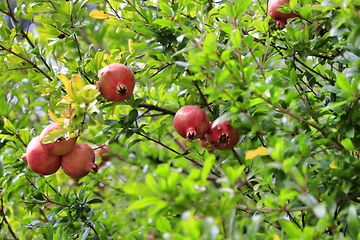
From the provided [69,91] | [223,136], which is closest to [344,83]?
[223,136]

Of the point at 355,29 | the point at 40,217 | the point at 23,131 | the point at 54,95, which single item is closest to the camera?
the point at 355,29

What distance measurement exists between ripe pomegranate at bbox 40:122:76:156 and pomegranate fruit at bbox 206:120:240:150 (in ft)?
2.32

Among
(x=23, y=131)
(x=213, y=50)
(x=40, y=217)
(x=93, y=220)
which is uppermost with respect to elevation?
(x=213, y=50)

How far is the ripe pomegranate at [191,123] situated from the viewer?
4.47 feet

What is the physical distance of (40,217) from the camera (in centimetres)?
238

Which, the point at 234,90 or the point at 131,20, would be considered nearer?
the point at 234,90

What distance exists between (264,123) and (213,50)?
565 mm

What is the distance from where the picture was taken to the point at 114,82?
4.21 feet

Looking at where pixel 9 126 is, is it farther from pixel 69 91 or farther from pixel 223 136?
pixel 223 136

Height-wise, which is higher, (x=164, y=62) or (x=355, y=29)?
(x=355, y=29)

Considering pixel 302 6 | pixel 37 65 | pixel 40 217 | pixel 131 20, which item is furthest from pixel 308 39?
pixel 40 217

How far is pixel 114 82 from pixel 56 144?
42 centimetres

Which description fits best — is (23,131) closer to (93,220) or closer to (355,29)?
(93,220)

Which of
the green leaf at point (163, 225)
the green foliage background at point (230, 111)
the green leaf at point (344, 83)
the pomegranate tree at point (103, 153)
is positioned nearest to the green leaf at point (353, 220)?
the green foliage background at point (230, 111)
